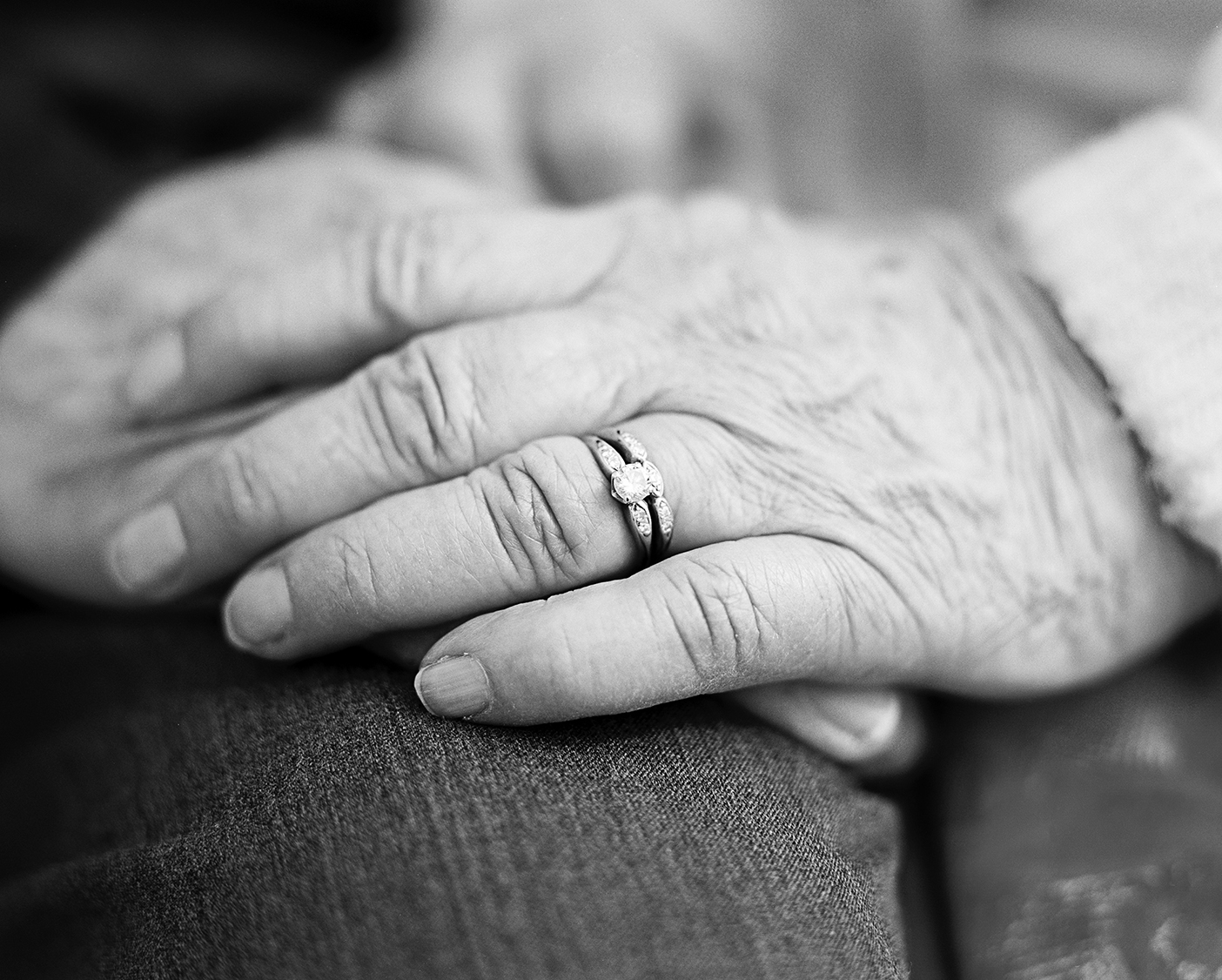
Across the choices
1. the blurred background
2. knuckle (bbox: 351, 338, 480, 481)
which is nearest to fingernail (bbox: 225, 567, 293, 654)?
knuckle (bbox: 351, 338, 480, 481)

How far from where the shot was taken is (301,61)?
52.6 inches

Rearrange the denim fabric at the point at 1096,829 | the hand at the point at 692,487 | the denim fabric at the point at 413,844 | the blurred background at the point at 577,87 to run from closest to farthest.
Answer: the denim fabric at the point at 413,844, the hand at the point at 692,487, the denim fabric at the point at 1096,829, the blurred background at the point at 577,87

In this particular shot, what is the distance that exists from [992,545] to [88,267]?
0.88 metres

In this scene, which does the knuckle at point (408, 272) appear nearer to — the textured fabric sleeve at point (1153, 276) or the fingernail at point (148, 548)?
the fingernail at point (148, 548)

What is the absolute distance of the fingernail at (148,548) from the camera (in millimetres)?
Result: 698

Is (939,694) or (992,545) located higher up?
(992,545)

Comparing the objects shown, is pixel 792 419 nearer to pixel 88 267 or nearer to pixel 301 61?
pixel 88 267

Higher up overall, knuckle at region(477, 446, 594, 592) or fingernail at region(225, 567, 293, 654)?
knuckle at region(477, 446, 594, 592)

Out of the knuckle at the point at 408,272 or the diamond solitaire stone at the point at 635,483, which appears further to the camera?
the knuckle at the point at 408,272

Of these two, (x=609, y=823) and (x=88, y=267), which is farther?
(x=88, y=267)

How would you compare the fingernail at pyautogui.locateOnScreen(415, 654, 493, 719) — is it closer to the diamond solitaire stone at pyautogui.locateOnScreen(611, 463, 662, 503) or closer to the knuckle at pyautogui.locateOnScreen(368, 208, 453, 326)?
the diamond solitaire stone at pyautogui.locateOnScreen(611, 463, 662, 503)

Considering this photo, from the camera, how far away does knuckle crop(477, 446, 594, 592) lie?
2.02ft

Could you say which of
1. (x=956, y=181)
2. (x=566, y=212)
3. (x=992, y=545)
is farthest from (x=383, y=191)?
(x=956, y=181)

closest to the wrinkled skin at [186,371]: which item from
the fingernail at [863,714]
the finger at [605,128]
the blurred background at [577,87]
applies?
the fingernail at [863,714]
